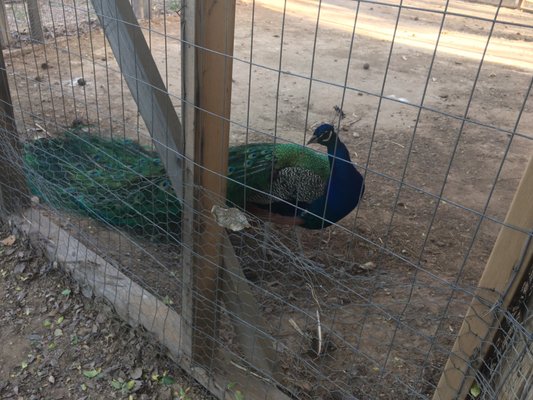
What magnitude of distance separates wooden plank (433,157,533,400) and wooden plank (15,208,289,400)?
805 millimetres

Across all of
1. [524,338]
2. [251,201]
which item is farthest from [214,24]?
[251,201]

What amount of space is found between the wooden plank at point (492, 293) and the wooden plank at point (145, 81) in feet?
3.46

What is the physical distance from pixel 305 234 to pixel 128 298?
1.40 meters

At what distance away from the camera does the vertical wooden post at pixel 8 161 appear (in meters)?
2.84

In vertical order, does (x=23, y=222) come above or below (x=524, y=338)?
below

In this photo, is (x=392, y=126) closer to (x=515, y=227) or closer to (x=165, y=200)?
Answer: (x=165, y=200)

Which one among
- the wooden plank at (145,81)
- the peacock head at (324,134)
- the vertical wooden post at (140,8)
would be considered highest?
the wooden plank at (145,81)

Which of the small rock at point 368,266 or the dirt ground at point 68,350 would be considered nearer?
the dirt ground at point 68,350

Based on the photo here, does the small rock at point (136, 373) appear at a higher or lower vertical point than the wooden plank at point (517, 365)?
lower

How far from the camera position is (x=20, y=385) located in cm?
226

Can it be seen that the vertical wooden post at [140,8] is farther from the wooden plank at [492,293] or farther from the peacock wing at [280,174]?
the wooden plank at [492,293]

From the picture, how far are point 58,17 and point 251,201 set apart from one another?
5976 millimetres

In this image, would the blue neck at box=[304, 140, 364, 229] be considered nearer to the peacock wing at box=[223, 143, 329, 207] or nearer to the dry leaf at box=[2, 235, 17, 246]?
the peacock wing at box=[223, 143, 329, 207]

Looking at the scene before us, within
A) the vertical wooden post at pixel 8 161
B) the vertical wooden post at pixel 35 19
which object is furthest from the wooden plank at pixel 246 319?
the vertical wooden post at pixel 35 19
